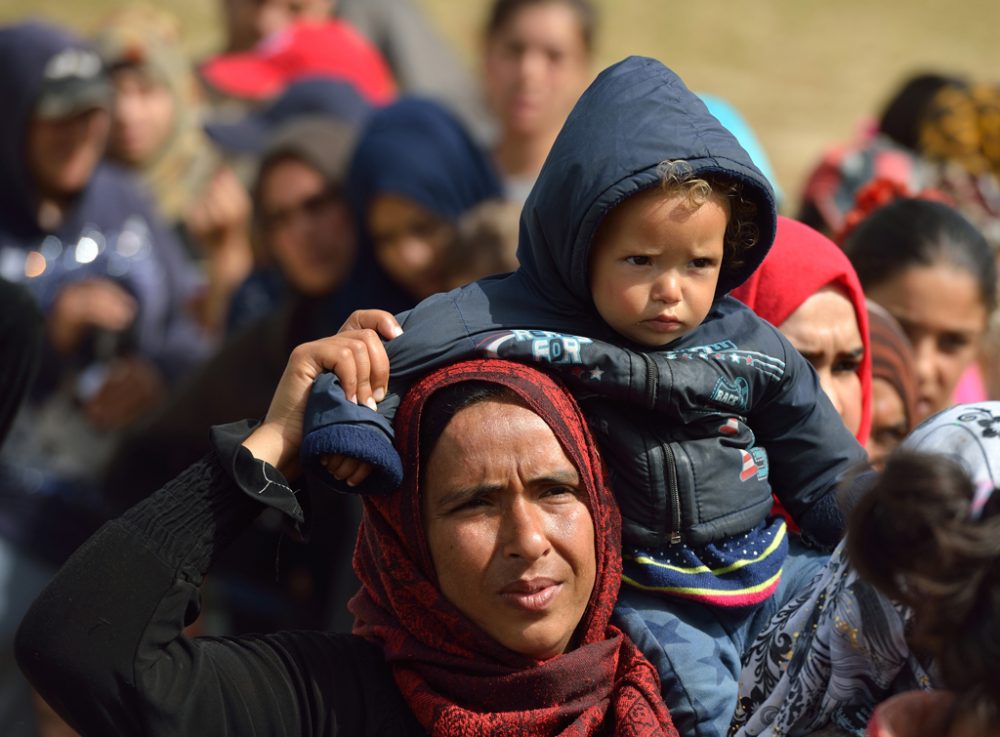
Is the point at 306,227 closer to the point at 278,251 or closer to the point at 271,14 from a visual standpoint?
the point at 278,251

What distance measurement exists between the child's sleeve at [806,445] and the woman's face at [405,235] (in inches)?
94.0

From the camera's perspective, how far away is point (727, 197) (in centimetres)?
248

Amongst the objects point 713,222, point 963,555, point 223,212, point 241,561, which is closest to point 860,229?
point 713,222

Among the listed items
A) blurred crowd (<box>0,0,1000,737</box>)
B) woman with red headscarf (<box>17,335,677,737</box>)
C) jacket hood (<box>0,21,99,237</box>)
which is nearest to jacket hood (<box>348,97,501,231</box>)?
blurred crowd (<box>0,0,1000,737</box>)

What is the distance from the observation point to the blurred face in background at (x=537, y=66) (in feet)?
19.3

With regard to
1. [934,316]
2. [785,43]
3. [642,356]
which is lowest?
[785,43]

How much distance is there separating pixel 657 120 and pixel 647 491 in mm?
613

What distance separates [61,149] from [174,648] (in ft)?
Answer: 10.4

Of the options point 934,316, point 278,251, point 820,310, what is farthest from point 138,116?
Answer: point 820,310

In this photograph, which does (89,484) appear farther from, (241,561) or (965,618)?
(965,618)

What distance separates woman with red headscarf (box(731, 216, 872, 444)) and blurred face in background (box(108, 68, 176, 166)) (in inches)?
171

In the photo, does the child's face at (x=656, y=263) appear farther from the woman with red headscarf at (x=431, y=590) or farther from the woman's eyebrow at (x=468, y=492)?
the woman's eyebrow at (x=468, y=492)

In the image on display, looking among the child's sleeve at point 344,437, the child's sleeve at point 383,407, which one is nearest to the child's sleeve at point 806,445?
the child's sleeve at point 383,407

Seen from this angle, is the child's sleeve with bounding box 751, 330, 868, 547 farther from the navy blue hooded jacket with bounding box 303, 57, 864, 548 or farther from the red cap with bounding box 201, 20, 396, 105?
the red cap with bounding box 201, 20, 396, 105
